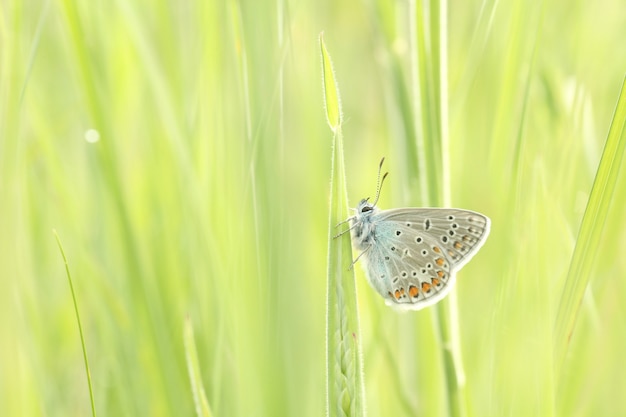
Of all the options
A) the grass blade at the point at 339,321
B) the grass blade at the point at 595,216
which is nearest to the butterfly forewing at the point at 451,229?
the grass blade at the point at 595,216

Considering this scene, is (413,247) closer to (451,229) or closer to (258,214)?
(451,229)

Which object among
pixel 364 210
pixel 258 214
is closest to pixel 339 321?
pixel 258 214

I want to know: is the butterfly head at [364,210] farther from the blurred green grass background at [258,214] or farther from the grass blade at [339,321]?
the grass blade at [339,321]

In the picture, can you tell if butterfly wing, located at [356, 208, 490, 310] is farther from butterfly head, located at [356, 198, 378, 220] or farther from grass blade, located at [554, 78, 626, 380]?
grass blade, located at [554, 78, 626, 380]

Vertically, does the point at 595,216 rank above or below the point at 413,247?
above

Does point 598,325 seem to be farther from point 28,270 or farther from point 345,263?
point 28,270

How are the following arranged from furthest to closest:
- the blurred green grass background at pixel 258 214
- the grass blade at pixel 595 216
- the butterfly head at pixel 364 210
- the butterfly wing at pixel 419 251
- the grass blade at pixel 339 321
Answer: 1. the butterfly head at pixel 364 210
2. the butterfly wing at pixel 419 251
3. the blurred green grass background at pixel 258 214
4. the grass blade at pixel 595 216
5. the grass blade at pixel 339 321
